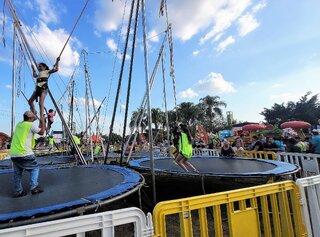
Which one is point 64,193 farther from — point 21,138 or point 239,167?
point 239,167

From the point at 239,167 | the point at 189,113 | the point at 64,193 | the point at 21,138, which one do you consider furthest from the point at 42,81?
the point at 189,113

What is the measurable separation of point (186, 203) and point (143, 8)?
2922 mm

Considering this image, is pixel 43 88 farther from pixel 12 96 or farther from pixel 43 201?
pixel 43 201

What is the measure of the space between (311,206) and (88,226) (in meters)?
1.84

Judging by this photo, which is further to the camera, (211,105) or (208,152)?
(211,105)

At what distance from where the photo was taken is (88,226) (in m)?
1.38

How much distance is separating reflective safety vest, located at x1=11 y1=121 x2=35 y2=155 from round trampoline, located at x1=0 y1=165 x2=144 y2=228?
20.5 inches

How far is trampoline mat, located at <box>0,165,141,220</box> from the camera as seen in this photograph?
7.65 ft

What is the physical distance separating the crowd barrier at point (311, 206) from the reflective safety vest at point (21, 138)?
2822 millimetres

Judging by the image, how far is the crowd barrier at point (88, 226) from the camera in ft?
4.03

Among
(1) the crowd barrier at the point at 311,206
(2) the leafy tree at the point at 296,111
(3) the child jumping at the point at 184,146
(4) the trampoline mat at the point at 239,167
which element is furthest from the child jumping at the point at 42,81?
(2) the leafy tree at the point at 296,111

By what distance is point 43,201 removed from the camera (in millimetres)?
2576

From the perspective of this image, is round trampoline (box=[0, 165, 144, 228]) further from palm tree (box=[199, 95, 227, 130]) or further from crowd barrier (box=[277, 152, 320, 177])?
palm tree (box=[199, 95, 227, 130])

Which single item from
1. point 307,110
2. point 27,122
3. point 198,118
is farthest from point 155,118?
point 27,122
